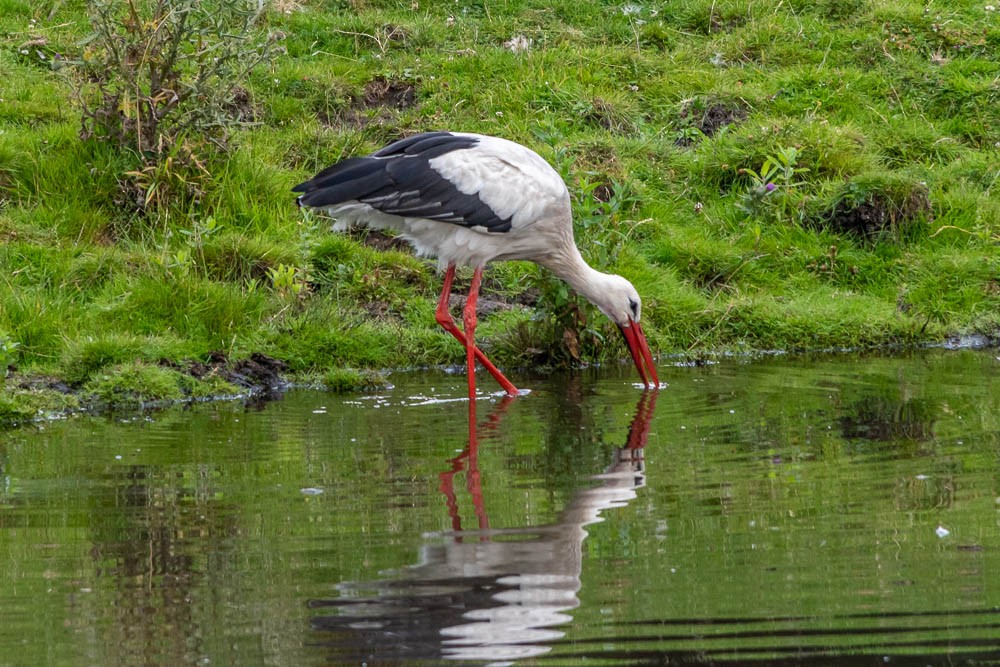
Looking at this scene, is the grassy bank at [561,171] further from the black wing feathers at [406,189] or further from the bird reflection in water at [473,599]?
the bird reflection in water at [473,599]

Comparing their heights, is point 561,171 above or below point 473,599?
below

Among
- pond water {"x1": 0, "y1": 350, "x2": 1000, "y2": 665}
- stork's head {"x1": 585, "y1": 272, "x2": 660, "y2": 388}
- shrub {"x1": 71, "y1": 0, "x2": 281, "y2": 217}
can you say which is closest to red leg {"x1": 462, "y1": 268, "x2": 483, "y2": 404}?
pond water {"x1": 0, "y1": 350, "x2": 1000, "y2": 665}

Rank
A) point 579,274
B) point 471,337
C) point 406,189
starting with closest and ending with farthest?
point 406,189
point 471,337
point 579,274

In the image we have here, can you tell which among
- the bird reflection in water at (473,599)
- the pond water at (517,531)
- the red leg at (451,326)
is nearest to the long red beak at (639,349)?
the pond water at (517,531)

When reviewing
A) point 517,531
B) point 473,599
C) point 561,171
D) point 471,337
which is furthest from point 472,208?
point 473,599

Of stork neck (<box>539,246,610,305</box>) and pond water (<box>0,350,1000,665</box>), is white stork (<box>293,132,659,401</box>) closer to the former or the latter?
stork neck (<box>539,246,610,305</box>)

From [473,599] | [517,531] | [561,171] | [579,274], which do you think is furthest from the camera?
[561,171]

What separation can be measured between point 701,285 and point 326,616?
715 cm

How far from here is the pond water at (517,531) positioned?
402 centimetres

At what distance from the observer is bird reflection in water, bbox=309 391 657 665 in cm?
396

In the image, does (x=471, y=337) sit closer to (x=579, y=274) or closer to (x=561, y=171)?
(x=579, y=274)

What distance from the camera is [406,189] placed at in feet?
28.8

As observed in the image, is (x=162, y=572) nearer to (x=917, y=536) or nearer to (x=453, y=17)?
(x=917, y=536)

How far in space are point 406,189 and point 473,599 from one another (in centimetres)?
467
